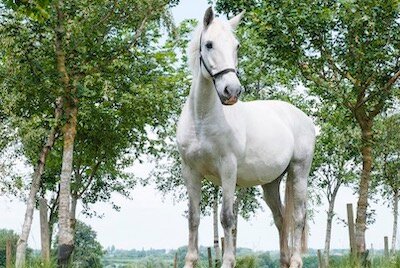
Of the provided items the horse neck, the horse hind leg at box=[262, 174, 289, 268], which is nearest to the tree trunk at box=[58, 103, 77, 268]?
the horse hind leg at box=[262, 174, 289, 268]

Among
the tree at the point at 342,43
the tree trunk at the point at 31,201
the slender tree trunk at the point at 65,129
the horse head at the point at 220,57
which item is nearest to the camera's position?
the horse head at the point at 220,57

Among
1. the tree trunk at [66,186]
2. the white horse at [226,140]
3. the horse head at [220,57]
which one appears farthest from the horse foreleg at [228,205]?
the tree trunk at [66,186]

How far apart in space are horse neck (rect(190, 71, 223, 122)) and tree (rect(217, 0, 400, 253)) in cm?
755

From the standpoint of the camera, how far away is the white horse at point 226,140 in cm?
558

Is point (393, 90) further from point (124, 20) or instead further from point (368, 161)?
point (124, 20)

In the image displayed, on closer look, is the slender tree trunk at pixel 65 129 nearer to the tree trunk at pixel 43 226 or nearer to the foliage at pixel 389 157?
the tree trunk at pixel 43 226

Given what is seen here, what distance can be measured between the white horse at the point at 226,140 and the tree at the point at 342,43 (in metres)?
6.53

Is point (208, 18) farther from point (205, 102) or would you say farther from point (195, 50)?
point (205, 102)

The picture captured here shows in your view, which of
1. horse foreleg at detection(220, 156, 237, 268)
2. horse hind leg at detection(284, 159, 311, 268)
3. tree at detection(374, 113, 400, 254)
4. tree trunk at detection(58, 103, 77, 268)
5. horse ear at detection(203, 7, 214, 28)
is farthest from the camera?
tree at detection(374, 113, 400, 254)

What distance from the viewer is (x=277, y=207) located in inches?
290

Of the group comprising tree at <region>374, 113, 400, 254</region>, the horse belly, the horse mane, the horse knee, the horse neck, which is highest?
tree at <region>374, 113, 400, 254</region>

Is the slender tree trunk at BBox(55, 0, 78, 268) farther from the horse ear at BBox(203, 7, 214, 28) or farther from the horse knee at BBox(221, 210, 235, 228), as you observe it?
the horse ear at BBox(203, 7, 214, 28)

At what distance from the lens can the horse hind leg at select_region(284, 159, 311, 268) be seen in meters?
7.14

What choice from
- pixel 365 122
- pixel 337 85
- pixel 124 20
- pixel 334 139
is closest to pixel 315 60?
pixel 337 85
